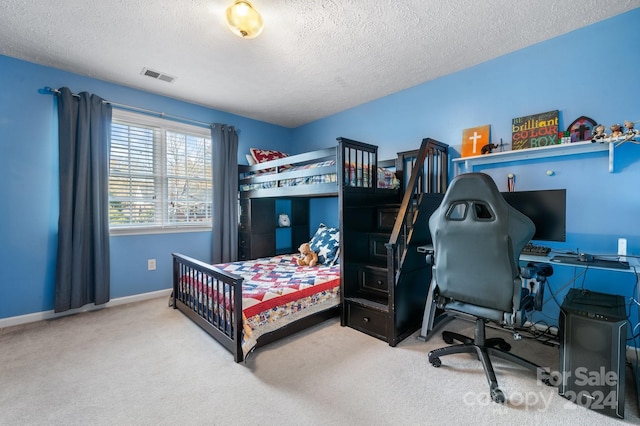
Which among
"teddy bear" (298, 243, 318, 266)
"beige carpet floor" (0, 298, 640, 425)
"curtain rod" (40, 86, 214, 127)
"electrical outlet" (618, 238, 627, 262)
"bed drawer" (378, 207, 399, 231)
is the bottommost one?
"beige carpet floor" (0, 298, 640, 425)

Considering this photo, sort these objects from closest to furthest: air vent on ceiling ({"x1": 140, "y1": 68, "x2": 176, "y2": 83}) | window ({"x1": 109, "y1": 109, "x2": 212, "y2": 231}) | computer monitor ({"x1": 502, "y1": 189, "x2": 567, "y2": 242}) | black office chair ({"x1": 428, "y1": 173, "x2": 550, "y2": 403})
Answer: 1. black office chair ({"x1": 428, "y1": 173, "x2": 550, "y2": 403})
2. computer monitor ({"x1": 502, "y1": 189, "x2": 567, "y2": 242})
3. air vent on ceiling ({"x1": 140, "y1": 68, "x2": 176, "y2": 83})
4. window ({"x1": 109, "y1": 109, "x2": 212, "y2": 231})

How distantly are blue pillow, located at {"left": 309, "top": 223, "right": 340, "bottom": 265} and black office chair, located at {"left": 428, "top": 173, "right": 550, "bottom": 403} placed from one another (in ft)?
5.12

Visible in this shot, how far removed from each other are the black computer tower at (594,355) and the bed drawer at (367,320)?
1115 mm

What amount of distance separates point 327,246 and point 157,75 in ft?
8.75

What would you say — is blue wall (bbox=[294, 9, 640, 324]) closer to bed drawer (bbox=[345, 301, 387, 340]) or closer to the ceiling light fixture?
bed drawer (bbox=[345, 301, 387, 340])

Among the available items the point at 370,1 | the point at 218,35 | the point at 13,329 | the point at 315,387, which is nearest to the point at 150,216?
the point at 13,329

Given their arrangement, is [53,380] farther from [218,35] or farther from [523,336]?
[523,336]

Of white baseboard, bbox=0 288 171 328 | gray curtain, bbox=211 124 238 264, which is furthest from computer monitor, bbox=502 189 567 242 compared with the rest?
white baseboard, bbox=0 288 171 328

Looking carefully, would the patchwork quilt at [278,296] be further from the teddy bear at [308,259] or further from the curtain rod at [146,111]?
the curtain rod at [146,111]

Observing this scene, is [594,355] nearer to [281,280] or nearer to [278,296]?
[278,296]

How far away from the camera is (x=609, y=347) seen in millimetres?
1446

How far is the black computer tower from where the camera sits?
143 cm

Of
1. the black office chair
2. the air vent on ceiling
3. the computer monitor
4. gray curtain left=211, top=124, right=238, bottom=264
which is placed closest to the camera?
the black office chair

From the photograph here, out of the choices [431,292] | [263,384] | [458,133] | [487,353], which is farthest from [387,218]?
[263,384]
